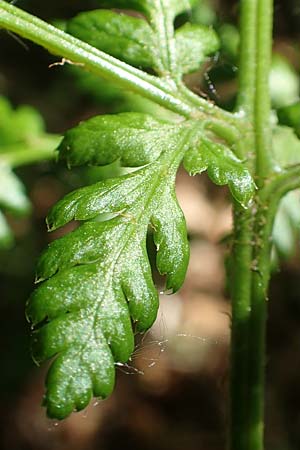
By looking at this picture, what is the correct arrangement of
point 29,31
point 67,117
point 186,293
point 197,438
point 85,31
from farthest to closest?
point 67,117
point 186,293
point 197,438
point 85,31
point 29,31

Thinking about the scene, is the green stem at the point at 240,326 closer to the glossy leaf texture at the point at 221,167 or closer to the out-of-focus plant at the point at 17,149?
the glossy leaf texture at the point at 221,167

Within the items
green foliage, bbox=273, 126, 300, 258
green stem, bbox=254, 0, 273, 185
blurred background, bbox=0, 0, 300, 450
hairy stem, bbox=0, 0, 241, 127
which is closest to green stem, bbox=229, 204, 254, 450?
green stem, bbox=254, 0, 273, 185

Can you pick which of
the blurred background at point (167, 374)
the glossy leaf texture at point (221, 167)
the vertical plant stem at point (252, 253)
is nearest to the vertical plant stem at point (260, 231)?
the vertical plant stem at point (252, 253)

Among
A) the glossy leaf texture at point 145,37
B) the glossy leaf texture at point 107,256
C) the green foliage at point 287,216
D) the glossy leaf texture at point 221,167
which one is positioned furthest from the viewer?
the green foliage at point 287,216

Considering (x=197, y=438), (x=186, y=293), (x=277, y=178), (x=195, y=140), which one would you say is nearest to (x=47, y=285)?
(x=195, y=140)

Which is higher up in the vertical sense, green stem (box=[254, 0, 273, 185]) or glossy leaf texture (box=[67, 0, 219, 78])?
glossy leaf texture (box=[67, 0, 219, 78])

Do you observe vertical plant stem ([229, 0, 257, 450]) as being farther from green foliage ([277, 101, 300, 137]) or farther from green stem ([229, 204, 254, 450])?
green foliage ([277, 101, 300, 137])

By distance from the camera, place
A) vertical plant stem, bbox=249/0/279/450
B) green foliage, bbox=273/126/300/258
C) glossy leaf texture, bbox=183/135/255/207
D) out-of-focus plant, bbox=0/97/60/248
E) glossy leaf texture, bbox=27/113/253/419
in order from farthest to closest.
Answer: out-of-focus plant, bbox=0/97/60/248 < green foliage, bbox=273/126/300/258 < vertical plant stem, bbox=249/0/279/450 < glossy leaf texture, bbox=183/135/255/207 < glossy leaf texture, bbox=27/113/253/419

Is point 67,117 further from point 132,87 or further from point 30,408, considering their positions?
point 132,87
